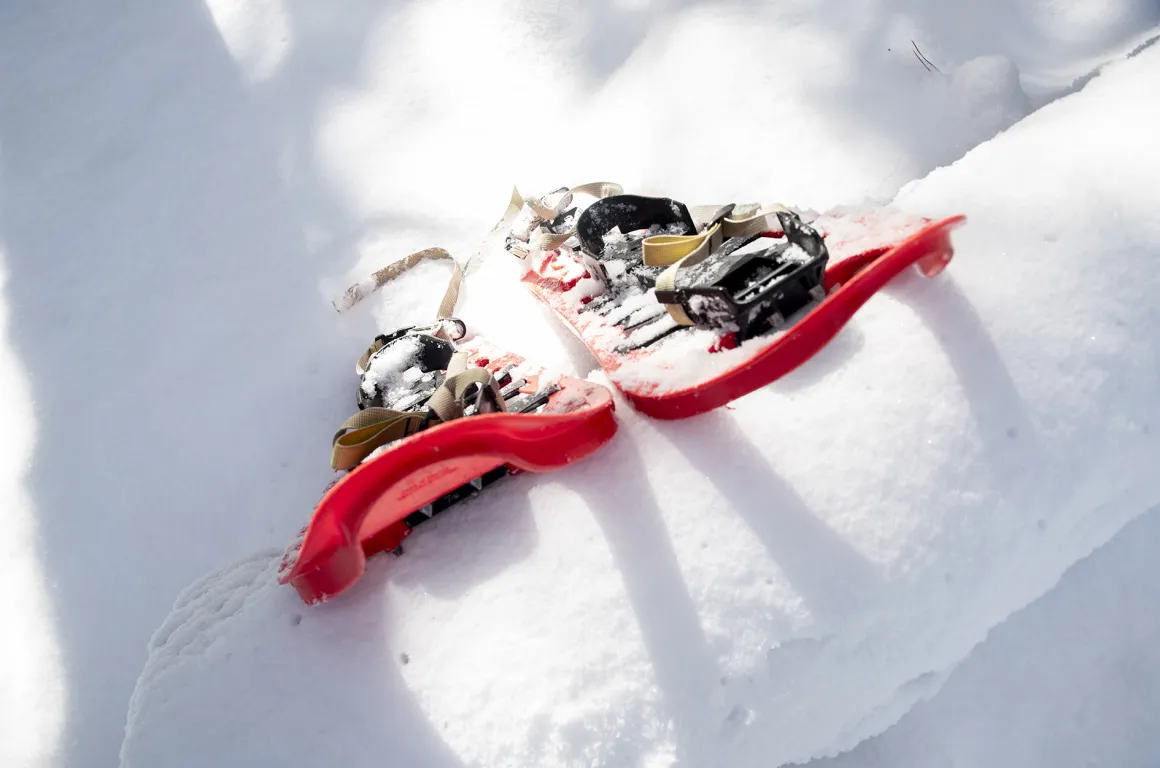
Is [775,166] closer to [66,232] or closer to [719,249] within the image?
[719,249]

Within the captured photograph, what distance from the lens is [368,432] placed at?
146 cm

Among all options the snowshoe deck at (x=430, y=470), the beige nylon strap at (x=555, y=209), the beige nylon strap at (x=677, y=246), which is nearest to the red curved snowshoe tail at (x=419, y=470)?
the snowshoe deck at (x=430, y=470)

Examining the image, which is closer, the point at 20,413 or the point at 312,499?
the point at 312,499

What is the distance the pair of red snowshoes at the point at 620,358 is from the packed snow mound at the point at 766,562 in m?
0.09

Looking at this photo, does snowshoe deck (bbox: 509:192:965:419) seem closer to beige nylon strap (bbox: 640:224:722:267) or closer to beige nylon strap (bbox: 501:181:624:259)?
beige nylon strap (bbox: 640:224:722:267)

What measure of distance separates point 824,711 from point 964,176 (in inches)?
45.1

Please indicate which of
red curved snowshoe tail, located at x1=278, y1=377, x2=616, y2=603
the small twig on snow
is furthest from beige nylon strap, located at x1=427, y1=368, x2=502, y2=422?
the small twig on snow

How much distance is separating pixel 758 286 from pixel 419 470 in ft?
2.21

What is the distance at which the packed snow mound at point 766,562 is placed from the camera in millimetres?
1155

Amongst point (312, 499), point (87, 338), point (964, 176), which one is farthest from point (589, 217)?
point (87, 338)

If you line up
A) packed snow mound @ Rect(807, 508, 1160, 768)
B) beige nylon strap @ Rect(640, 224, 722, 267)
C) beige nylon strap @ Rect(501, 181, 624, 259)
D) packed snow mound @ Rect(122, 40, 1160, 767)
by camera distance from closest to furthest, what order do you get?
1. packed snow mound @ Rect(122, 40, 1160, 767)
2. packed snow mound @ Rect(807, 508, 1160, 768)
3. beige nylon strap @ Rect(640, 224, 722, 267)
4. beige nylon strap @ Rect(501, 181, 624, 259)

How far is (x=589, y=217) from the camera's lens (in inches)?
74.7

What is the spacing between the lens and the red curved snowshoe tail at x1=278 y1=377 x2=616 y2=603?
1155mm

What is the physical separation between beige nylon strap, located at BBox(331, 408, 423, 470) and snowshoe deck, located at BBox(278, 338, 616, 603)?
123 millimetres
